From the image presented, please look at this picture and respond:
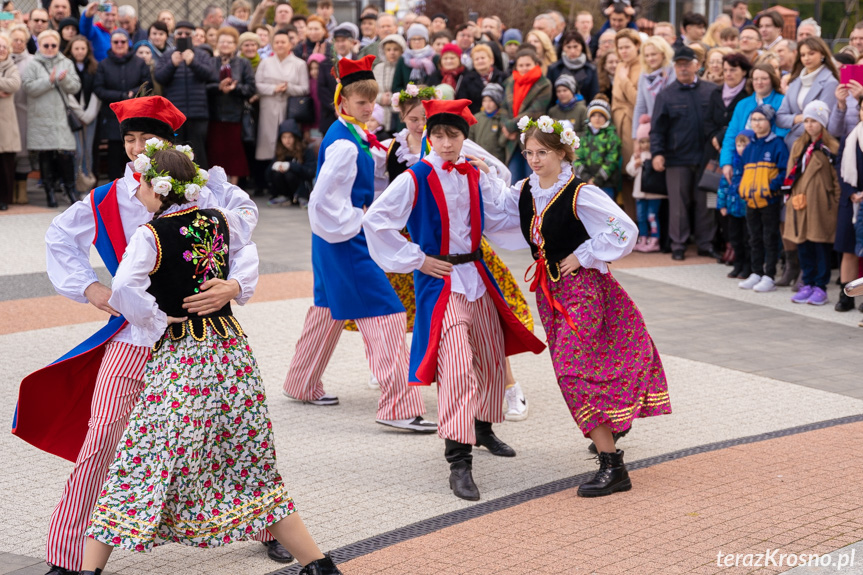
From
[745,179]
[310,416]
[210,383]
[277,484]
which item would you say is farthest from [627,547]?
[745,179]

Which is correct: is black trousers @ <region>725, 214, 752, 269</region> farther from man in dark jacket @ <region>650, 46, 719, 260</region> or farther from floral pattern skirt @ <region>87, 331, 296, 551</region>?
floral pattern skirt @ <region>87, 331, 296, 551</region>

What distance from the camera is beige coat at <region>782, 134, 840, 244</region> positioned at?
975 centimetres

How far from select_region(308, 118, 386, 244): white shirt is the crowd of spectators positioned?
327cm

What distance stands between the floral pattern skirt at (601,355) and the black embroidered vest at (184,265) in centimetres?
180

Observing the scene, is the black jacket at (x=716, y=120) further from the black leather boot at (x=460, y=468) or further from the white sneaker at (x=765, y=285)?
the black leather boot at (x=460, y=468)

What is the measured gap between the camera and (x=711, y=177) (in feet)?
36.8

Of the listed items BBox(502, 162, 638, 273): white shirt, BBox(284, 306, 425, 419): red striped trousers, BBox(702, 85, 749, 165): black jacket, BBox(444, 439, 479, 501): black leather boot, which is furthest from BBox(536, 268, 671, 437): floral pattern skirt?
BBox(702, 85, 749, 165): black jacket

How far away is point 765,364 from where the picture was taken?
780 centimetres

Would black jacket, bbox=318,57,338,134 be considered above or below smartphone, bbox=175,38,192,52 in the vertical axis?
below

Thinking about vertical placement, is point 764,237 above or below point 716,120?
below

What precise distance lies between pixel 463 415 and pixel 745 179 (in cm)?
572

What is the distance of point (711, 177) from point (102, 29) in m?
8.33

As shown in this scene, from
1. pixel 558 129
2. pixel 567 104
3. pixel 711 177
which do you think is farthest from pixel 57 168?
pixel 558 129

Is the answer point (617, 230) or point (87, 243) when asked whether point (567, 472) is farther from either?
point (87, 243)
